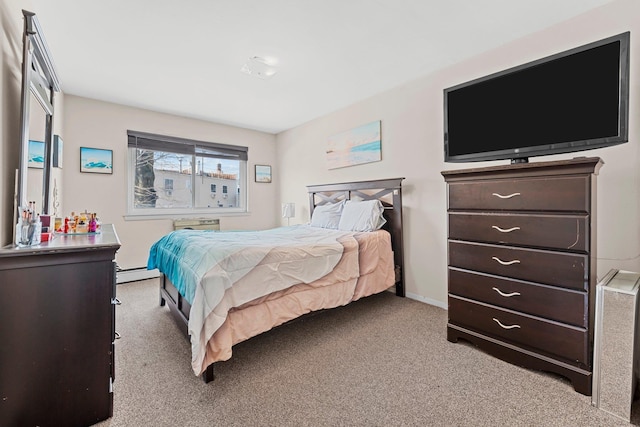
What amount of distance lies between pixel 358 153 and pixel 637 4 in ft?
8.29

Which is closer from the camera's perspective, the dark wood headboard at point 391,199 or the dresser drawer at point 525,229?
the dresser drawer at point 525,229

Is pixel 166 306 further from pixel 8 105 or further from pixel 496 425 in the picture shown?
pixel 496 425

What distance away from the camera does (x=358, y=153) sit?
3.71m

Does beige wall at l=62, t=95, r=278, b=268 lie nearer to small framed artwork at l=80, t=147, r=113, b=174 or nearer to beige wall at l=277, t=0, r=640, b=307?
small framed artwork at l=80, t=147, r=113, b=174

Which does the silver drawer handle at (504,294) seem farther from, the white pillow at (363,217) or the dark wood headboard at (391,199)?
the white pillow at (363,217)

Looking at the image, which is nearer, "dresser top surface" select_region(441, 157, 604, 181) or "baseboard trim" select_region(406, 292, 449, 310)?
"dresser top surface" select_region(441, 157, 604, 181)

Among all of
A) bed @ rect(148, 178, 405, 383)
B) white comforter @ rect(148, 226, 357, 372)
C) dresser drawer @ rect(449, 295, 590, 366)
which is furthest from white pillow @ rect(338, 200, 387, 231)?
dresser drawer @ rect(449, 295, 590, 366)

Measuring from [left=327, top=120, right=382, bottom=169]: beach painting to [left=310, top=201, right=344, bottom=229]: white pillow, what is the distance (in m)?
0.62

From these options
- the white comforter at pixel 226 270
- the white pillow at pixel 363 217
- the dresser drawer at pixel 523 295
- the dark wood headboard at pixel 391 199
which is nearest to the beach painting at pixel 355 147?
the dark wood headboard at pixel 391 199

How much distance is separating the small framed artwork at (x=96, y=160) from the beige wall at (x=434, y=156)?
104 inches

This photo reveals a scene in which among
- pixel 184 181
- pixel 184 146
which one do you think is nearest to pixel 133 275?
pixel 184 181

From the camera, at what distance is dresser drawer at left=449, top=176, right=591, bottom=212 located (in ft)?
5.14

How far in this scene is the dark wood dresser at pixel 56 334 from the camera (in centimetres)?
119

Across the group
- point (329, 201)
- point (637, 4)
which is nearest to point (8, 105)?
point (329, 201)
